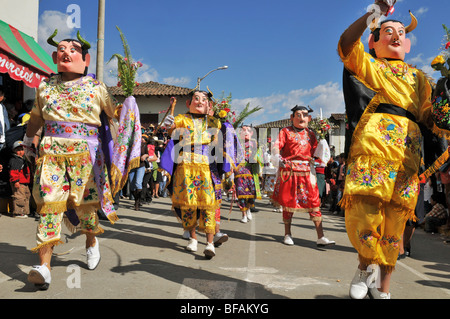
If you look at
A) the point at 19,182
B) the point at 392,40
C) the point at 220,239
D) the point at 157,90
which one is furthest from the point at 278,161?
the point at 157,90

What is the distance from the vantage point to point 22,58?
30.0ft

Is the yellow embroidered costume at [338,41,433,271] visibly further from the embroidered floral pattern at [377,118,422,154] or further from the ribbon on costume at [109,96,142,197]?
the ribbon on costume at [109,96,142,197]

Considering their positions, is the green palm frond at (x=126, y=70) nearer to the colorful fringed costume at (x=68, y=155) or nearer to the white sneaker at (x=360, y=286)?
the colorful fringed costume at (x=68, y=155)

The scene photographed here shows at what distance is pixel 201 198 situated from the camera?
4.70 metres

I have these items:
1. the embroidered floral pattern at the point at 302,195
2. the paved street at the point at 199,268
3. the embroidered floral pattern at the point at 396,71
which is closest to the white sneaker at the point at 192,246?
the paved street at the point at 199,268

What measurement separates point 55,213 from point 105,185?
→ 2.01 feet

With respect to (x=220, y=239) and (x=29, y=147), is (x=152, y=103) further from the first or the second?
(x=29, y=147)

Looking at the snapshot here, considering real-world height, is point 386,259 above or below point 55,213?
below

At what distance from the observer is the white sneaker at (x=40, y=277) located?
2844 mm

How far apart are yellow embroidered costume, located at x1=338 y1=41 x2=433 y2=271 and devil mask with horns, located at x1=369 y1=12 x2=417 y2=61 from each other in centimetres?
13

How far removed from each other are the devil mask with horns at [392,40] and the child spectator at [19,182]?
6.37m
